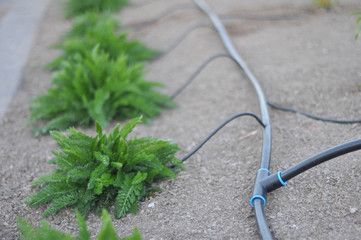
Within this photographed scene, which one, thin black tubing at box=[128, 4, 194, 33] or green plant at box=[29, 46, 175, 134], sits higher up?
→ green plant at box=[29, 46, 175, 134]

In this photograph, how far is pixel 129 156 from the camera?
2387 millimetres

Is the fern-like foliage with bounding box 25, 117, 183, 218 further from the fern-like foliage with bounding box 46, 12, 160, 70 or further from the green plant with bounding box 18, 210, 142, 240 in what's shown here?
the fern-like foliage with bounding box 46, 12, 160, 70

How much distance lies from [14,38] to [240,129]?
4.13m

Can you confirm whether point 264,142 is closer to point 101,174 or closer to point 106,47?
point 101,174

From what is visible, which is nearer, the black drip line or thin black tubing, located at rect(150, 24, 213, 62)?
the black drip line

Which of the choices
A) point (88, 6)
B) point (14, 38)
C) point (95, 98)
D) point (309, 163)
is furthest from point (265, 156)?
point (88, 6)

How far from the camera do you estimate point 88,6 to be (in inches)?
249

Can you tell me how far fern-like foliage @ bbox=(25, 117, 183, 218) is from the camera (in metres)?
2.24

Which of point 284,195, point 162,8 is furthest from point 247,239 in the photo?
point 162,8


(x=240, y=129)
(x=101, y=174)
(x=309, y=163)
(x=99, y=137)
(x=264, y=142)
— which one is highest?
(x=99, y=137)

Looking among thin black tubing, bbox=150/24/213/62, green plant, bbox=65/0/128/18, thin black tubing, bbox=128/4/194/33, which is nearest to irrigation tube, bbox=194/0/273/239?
thin black tubing, bbox=150/24/213/62

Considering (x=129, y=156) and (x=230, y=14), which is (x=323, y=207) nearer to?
(x=129, y=156)

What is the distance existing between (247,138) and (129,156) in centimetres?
105

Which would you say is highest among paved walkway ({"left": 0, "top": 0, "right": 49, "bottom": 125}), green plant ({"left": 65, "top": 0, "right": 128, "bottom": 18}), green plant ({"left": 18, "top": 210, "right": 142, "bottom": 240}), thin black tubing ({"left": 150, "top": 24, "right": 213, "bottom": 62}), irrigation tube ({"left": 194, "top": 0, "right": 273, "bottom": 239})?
green plant ({"left": 18, "top": 210, "right": 142, "bottom": 240})
